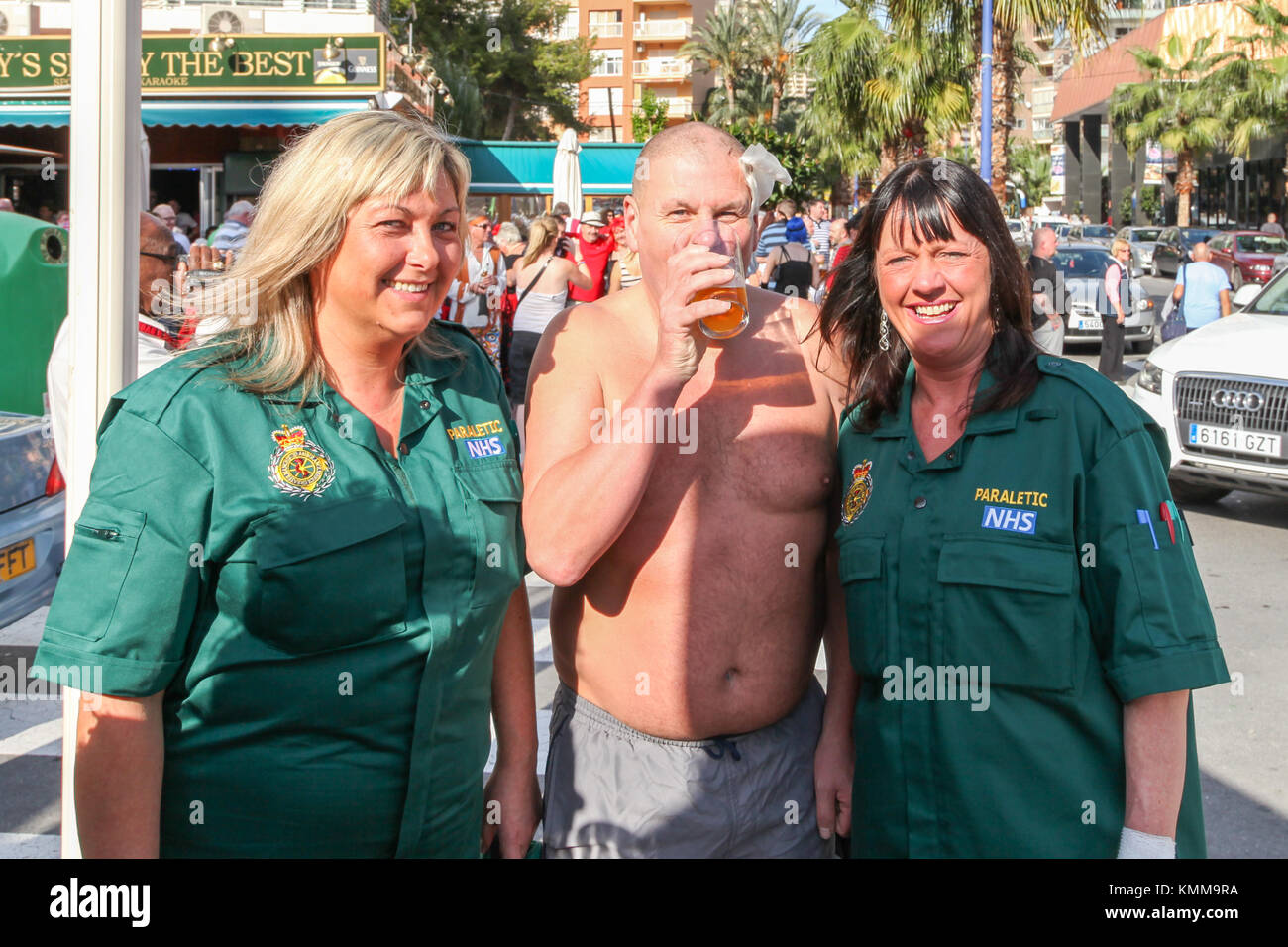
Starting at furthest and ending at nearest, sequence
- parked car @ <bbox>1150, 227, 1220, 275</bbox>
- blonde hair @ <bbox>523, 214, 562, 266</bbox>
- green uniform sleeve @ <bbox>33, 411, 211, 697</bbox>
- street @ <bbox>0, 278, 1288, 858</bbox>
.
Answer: parked car @ <bbox>1150, 227, 1220, 275</bbox>
blonde hair @ <bbox>523, 214, 562, 266</bbox>
street @ <bbox>0, 278, 1288, 858</bbox>
green uniform sleeve @ <bbox>33, 411, 211, 697</bbox>

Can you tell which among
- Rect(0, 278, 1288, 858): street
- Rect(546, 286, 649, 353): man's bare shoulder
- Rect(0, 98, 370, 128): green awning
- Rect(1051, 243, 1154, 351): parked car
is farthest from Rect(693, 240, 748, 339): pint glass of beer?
Rect(0, 98, 370, 128): green awning

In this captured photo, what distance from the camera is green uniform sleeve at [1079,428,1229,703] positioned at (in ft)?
6.70

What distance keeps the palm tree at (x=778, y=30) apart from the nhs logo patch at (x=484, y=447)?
6818 cm

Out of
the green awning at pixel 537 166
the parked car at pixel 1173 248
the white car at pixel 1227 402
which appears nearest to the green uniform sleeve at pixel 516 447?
the white car at pixel 1227 402

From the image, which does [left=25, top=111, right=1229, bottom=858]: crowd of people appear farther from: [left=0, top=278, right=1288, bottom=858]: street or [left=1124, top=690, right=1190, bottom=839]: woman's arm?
[left=0, top=278, right=1288, bottom=858]: street

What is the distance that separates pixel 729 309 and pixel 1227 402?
715cm

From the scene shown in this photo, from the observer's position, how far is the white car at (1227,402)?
25.9 ft

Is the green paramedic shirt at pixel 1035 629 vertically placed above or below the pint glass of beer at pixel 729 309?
below

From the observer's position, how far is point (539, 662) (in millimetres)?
5867

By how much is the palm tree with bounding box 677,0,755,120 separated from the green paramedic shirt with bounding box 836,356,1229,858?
70.1 m

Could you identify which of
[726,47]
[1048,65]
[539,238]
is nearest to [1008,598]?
[539,238]

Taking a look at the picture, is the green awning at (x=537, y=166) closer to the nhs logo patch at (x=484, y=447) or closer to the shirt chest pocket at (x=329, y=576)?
the nhs logo patch at (x=484, y=447)

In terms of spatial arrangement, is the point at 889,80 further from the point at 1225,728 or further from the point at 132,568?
the point at 132,568
